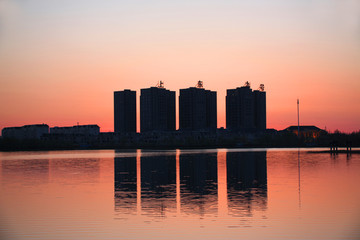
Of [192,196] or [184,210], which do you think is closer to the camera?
[184,210]

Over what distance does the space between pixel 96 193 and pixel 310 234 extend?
70.7 feet

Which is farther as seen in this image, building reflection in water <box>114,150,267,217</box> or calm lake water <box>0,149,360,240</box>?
building reflection in water <box>114,150,267,217</box>

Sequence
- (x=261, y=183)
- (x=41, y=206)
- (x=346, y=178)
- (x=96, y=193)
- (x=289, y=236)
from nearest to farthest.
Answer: (x=289, y=236)
(x=41, y=206)
(x=96, y=193)
(x=261, y=183)
(x=346, y=178)

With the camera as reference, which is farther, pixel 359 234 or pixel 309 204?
pixel 309 204

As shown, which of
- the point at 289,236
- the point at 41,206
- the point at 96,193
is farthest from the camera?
the point at 96,193

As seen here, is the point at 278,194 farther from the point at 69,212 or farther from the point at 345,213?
the point at 69,212

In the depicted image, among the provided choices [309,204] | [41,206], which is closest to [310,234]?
[309,204]

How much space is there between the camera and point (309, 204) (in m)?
29.7

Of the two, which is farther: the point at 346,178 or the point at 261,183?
the point at 346,178

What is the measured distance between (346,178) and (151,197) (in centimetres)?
2515

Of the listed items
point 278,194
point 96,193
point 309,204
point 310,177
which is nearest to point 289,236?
point 309,204

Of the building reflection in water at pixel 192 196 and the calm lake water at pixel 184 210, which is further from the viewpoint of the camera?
the building reflection in water at pixel 192 196

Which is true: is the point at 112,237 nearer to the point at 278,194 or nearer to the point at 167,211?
the point at 167,211

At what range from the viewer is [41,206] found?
30.6 meters
